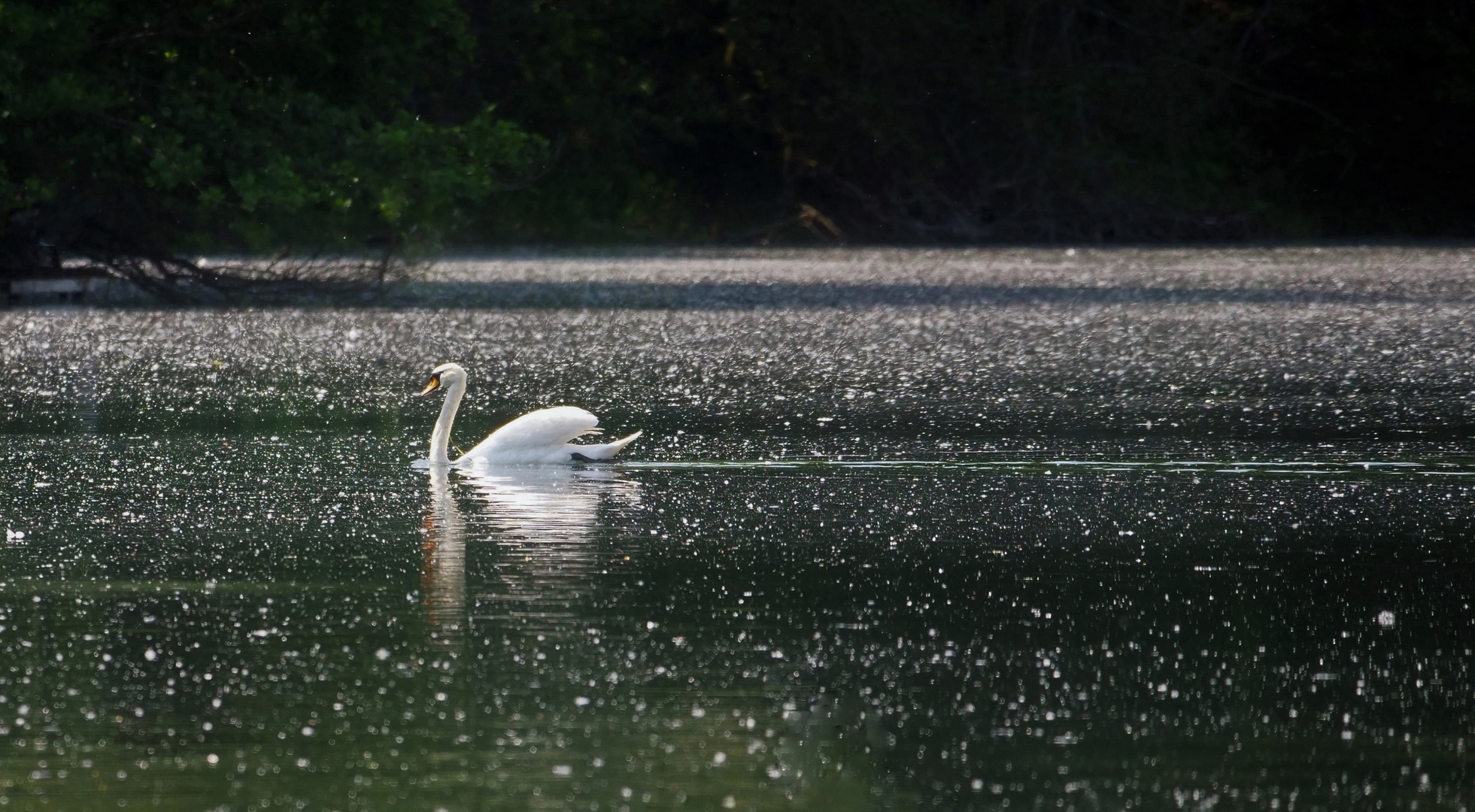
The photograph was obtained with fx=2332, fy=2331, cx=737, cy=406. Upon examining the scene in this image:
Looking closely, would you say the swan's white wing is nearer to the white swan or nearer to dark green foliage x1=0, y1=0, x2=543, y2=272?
the white swan

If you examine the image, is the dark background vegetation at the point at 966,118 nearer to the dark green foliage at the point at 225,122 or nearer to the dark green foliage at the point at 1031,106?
the dark green foliage at the point at 1031,106

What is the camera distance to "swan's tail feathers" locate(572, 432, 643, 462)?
11656mm

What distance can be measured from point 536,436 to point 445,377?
1.47 metres

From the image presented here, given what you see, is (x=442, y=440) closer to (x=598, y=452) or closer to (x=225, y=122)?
(x=598, y=452)

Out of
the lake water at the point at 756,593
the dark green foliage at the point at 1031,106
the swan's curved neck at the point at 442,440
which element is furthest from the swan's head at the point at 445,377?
the dark green foliage at the point at 1031,106

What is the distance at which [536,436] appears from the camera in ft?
38.4

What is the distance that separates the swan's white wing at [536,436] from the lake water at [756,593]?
0.54 feet

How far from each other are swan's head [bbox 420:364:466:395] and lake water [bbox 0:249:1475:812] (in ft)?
1.16

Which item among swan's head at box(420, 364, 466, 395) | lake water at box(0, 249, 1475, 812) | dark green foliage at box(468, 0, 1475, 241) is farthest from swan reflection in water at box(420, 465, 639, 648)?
dark green foliage at box(468, 0, 1475, 241)

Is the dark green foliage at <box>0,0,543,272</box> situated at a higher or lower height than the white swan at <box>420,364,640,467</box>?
higher

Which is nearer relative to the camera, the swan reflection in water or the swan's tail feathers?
the swan reflection in water

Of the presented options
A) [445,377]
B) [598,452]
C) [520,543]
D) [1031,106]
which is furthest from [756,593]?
[1031,106]

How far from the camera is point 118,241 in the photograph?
28.2m

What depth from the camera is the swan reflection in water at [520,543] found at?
724cm
